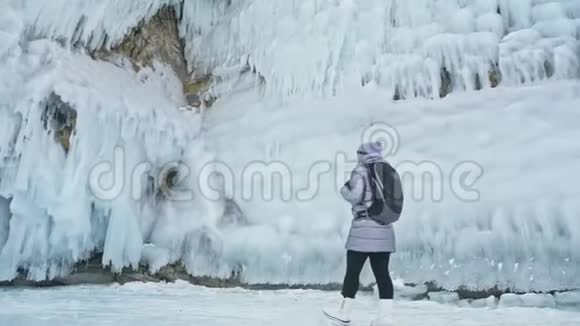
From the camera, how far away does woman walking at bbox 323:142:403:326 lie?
10.2ft

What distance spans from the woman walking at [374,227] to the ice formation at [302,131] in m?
1.04

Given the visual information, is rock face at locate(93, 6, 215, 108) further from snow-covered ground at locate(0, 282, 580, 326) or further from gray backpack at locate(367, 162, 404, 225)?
gray backpack at locate(367, 162, 404, 225)

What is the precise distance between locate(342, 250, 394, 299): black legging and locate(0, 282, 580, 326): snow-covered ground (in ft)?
1.03

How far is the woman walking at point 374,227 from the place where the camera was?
123 inches

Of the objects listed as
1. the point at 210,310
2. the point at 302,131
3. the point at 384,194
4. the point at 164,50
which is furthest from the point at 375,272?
the point at 164,50

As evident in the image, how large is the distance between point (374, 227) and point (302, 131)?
171 cm

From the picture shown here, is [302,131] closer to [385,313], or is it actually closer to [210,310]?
[210,310]

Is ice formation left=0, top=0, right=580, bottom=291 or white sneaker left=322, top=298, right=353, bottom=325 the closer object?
white sneaker left=322, top=298, right=353, bottom=325

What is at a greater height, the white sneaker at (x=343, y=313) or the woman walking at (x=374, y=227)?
the woman walking at (x=374, y=227)

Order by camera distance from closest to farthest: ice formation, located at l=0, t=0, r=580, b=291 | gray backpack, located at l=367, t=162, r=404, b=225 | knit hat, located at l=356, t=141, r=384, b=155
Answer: gray backpack, located at l=367, t=162, r=404, b=225, knit hat, located at l=356, t=141, r=384, b=155, ice formation, located at l=0, t=0, r=580, b=291

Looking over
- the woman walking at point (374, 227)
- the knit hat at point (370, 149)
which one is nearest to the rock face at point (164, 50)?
the knit hat at point (370, 149)

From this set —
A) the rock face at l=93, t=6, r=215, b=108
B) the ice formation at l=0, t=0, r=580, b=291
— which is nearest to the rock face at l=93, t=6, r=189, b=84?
the rock face at l=93, t=6, r=215, b=108

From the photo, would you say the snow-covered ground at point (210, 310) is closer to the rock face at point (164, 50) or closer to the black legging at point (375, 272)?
Result: the black legging at point (375, 272)

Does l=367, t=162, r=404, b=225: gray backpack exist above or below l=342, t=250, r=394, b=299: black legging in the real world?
above
